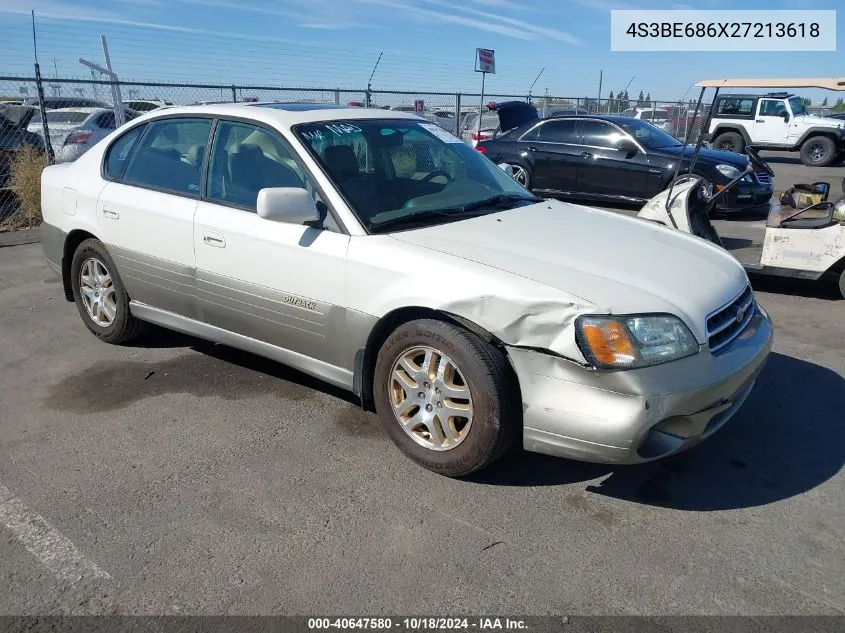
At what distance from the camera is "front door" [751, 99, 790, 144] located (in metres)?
20.7

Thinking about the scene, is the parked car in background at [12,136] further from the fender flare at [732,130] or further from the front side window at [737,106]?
the fender flare at [732,130]

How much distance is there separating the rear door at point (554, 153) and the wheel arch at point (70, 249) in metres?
7.99

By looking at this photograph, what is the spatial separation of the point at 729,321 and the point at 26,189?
9494 millimetres

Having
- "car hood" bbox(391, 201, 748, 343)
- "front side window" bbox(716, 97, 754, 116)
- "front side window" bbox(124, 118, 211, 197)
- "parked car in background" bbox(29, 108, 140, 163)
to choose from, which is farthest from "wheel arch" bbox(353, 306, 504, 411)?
"front side window" bbox(716, 97, 754, 116)

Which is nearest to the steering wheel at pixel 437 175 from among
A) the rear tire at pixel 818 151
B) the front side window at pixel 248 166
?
the front side window at pixel 248 166

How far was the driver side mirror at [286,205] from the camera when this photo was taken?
3.32 meters

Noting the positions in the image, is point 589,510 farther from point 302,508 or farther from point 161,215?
point 161,215

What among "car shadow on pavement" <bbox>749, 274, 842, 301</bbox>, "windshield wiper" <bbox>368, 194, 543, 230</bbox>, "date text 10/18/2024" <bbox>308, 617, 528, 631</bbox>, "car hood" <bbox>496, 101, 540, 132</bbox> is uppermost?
"car hood" <bbox>496, 101, 540, 132</bbox>

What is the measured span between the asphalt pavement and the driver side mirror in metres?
1.14

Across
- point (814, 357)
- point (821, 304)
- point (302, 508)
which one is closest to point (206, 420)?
point (302, 508)

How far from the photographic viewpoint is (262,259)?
3.66m

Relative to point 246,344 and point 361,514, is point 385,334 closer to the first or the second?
point 361,514

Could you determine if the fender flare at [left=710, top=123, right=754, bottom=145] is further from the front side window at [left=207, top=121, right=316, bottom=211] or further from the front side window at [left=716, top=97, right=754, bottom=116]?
the front side window at [left=207, top=121, right=316, bottom=211]

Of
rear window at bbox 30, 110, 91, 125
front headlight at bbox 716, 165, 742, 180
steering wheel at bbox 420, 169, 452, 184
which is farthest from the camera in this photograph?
rear window at bbox 30, 110, 91, 125
